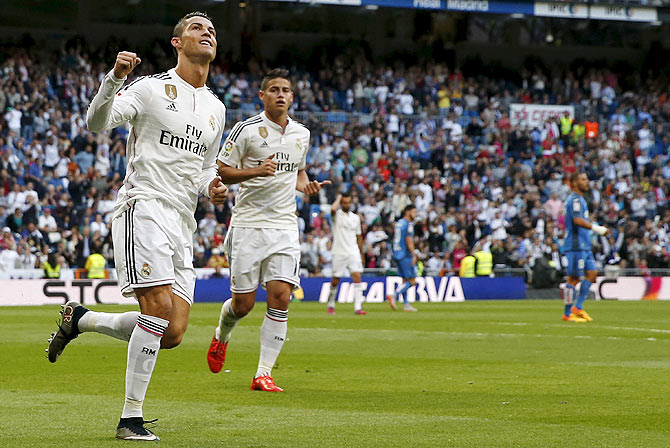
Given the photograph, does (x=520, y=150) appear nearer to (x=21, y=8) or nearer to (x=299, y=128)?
(x=21, y=8)

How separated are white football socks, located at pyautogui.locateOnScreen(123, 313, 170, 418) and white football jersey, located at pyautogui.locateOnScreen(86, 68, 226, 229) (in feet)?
2.44

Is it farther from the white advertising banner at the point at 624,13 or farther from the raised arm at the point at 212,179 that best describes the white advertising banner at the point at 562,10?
the raised arm at the point at 212,179

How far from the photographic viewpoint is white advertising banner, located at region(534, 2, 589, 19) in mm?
38781

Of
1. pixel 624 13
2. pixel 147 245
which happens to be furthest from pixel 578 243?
pixel 624 13

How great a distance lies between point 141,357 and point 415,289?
23.1m

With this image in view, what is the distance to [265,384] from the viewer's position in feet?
29.3

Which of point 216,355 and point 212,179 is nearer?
point 212,179

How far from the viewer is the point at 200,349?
13.4 metres

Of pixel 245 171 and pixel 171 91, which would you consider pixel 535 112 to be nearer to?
pixel 245 171

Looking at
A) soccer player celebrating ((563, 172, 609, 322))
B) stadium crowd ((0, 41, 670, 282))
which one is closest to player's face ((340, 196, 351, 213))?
soccer player celebrating ((563, 172, 609, 322))

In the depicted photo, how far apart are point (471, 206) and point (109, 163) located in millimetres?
10857

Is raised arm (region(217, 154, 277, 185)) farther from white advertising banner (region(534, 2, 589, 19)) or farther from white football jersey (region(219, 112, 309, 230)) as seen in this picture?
white advertising banner (region(534, 2, 589, 19))

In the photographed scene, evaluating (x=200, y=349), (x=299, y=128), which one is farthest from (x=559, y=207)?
(x=299, y=128)

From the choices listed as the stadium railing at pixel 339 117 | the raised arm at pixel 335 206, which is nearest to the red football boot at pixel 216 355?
the raised arm at pixel 335 206
